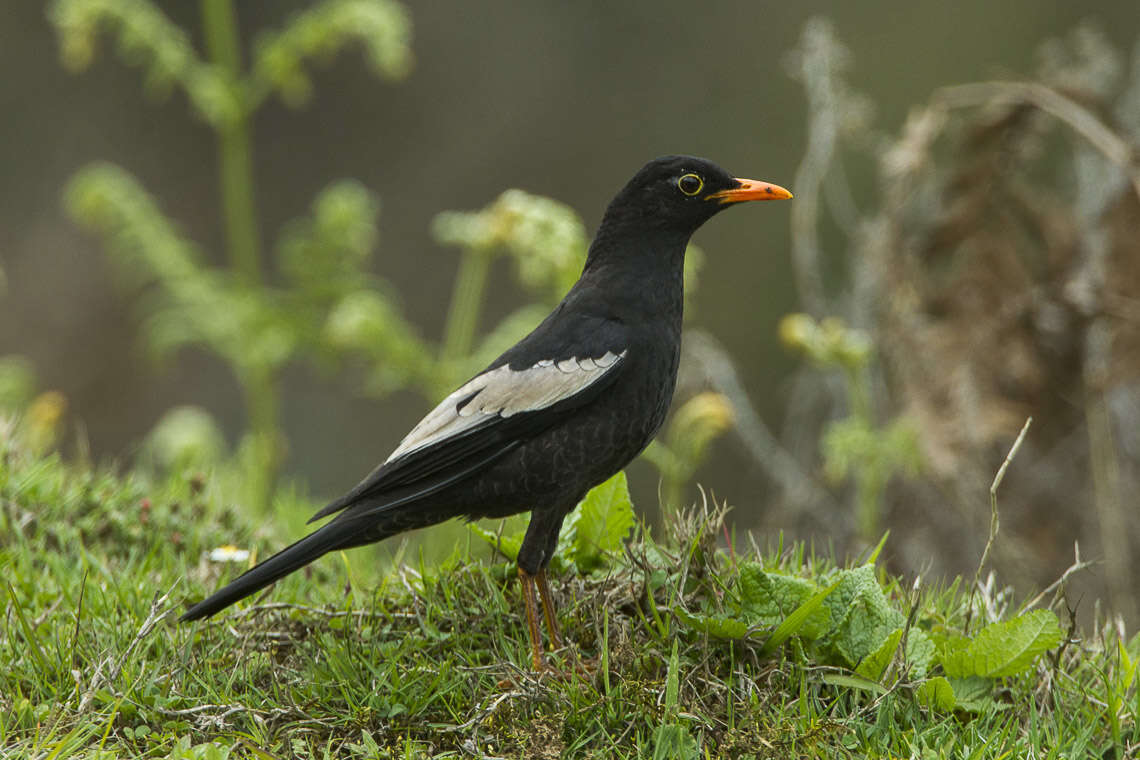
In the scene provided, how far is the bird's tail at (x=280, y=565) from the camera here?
351cm

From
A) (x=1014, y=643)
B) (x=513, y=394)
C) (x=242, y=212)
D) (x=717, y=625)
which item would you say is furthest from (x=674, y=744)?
(x=242, y=212)

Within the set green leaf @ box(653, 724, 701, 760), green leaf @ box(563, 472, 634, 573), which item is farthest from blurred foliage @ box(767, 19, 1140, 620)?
green leaf @ box(653, 724, 701, 760)

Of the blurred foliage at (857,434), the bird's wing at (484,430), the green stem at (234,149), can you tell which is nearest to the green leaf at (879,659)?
the bird's wing at (484,430)

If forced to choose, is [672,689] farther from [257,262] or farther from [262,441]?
→ [257,262]

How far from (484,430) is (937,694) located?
1537 mm

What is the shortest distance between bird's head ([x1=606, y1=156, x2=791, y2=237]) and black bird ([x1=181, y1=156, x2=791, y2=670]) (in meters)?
0.41

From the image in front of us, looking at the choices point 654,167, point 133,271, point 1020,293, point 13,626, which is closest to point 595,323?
point 654,167

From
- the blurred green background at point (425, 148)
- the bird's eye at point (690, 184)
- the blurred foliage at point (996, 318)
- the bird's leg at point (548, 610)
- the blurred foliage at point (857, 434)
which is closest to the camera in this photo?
the bird's leg at point (548, 610)

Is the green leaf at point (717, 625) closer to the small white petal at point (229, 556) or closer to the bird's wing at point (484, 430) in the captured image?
the bird's wing at point (484, 430)

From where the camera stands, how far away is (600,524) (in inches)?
160

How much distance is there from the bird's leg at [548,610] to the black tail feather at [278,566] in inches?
23.1

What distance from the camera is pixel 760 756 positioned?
3.17 m

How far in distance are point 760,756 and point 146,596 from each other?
2077mm

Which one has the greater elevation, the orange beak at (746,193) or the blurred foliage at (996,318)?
the orange beak at (746,193)
